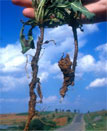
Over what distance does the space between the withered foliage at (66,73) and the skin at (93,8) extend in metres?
0.53

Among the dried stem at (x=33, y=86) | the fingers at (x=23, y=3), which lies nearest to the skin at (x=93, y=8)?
the fingers at (x=23, y=3)

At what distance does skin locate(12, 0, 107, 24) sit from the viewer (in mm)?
2932

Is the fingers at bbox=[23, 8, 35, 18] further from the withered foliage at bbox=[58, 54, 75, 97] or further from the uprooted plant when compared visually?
the withered foliage at bbox=[58, 54, 75, 97]

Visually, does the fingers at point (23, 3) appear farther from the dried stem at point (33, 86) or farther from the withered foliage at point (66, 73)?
the withered foliage at point (66, 73)

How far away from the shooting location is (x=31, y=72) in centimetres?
285

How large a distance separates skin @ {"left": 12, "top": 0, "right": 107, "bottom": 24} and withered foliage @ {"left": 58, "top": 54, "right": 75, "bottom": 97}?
1.73 feet

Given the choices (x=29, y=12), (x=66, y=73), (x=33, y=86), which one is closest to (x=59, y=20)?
(x=29, y=12)

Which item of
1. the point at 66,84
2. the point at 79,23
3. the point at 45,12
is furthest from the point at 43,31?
the point at 66,84

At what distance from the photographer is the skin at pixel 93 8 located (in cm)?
293

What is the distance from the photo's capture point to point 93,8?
2.99 metres

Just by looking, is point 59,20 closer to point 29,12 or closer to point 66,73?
point 29,12

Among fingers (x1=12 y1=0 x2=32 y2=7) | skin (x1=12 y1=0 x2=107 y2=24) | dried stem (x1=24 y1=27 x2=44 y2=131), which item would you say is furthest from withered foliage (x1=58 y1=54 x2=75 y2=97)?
fingers (x1=12 y1=0 x2=32 y2=7)

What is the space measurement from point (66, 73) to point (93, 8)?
792 millimetres

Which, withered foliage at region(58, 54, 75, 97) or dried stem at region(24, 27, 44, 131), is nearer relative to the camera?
dried stem at region(24, 27, 44, 131)
